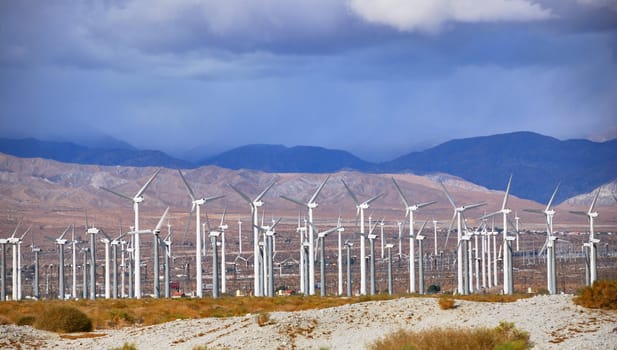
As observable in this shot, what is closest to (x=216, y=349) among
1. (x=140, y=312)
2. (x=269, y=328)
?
(x=269, y=328)

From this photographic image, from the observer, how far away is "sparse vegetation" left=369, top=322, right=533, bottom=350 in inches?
1416

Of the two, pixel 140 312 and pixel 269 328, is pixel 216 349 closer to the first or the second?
pixel 269 328

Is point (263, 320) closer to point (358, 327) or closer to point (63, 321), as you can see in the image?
point (358, 327)

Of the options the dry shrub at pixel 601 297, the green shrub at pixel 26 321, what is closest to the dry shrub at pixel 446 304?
the dry shrub at pixel 601 297

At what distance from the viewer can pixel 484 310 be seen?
4716 centimetres

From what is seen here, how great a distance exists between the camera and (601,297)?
4478 centimetres

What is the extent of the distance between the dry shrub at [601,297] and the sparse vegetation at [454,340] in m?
6.80

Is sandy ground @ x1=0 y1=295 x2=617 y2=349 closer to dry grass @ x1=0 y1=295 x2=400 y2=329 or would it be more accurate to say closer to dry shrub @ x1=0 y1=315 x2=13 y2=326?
dry grass @ x1=0 y1=295 x2=400 y2=329

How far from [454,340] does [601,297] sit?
1077 cm

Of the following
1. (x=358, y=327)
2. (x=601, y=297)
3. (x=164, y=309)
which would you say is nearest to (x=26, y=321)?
(x=164, y=309)

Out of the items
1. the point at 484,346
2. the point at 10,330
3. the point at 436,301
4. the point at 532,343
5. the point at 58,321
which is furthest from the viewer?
the point at 58,321

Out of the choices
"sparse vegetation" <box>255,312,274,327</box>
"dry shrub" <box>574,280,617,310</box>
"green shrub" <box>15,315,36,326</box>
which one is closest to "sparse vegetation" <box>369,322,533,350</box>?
"dry shrub" <box>574,280,617,310</box>

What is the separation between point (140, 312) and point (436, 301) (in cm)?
2609

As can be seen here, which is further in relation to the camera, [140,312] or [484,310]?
[140,312]
